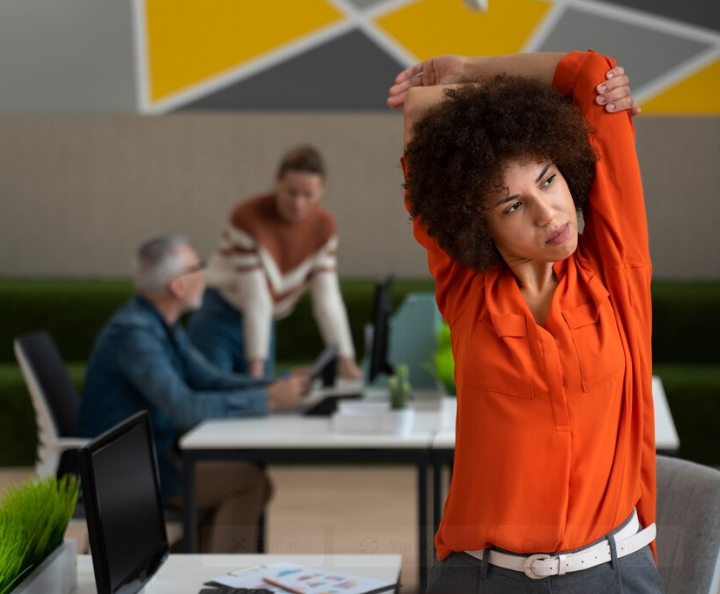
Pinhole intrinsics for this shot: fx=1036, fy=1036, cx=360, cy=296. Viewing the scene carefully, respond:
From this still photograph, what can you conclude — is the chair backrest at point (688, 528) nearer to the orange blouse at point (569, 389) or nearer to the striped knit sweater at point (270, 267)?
the orange blouse at point (569, 389)

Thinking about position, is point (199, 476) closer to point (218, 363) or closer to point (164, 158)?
point (218, 363)

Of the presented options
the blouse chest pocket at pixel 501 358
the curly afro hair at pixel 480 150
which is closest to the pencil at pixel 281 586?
the blouse chest pocket at pixel 501 358

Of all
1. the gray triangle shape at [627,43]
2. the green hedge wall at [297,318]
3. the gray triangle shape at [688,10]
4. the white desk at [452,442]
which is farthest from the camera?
the green hedge wall at [297,318]

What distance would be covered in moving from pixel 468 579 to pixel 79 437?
226cm

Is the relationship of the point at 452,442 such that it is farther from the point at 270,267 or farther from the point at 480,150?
the point at 480,150

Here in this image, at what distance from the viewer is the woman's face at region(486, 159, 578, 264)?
1.54m

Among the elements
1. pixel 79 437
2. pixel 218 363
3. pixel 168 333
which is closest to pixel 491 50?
pixel 218 363

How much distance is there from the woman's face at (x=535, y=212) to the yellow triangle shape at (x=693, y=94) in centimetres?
424

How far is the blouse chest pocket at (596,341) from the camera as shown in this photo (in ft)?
5.00

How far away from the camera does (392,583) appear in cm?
201

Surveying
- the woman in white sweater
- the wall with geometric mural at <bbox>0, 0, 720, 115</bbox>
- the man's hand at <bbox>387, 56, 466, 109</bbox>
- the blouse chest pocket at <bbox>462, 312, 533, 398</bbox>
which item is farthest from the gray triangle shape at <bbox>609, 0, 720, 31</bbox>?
the blouse chest pocket at <bbox>462, 312, 533, 398</bbox>

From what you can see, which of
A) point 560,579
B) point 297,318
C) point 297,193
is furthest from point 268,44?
point 560,579

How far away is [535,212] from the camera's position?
1.54 m

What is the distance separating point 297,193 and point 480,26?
1.78m
